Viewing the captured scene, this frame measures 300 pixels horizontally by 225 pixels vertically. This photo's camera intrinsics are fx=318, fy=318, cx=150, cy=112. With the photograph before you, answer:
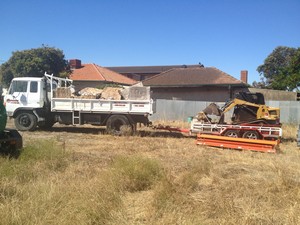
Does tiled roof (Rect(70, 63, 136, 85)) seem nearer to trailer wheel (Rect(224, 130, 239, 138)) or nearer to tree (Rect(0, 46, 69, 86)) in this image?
tree (Rect(0, 46, 69, 86))

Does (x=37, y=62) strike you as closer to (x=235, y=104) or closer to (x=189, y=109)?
(x=189, y=109)

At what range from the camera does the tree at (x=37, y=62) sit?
3472 cm

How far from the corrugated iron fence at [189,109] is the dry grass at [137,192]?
583 inches

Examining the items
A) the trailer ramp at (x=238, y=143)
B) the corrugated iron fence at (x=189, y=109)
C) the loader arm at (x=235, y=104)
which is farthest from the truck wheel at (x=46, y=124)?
the corrugated iron fence at (x=189, y=109)

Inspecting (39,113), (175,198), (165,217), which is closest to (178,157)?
(175,198)

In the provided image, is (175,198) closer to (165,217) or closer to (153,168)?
(165,217)

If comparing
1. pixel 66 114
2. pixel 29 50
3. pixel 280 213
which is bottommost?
pixel 280 213

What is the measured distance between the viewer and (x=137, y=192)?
546 cm

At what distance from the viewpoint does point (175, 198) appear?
4859 millimetres

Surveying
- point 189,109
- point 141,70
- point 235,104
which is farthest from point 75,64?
point 235,104

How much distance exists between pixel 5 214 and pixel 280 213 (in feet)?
12.2

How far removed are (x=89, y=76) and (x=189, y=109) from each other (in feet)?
64.0

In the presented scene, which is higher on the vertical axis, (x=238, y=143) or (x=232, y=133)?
(x=232, y=133)

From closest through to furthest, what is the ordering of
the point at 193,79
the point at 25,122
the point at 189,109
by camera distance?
the point at 25,122 < the point at 189,109 < the point at 193,79
